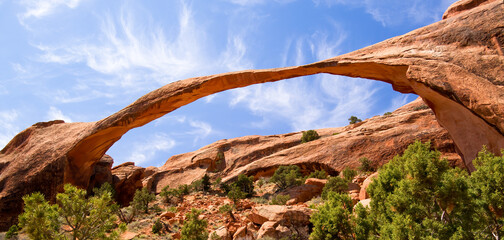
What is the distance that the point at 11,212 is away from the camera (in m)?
14.9

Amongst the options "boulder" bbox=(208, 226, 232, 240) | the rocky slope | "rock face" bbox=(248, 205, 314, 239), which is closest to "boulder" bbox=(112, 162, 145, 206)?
the rocky slope

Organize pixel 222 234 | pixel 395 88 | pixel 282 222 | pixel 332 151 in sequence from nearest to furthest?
pixel 282 222 → pixel 222 234 → pixel 395 88 → pixel 332 151

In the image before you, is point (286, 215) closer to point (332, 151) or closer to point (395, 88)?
point (395, 88)

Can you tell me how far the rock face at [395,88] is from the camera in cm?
962

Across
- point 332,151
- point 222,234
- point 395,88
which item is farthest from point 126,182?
point 395,88

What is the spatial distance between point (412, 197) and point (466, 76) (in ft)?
15.7

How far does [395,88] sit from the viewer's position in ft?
47.5

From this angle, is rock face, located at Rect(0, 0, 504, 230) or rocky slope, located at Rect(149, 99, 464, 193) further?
rocky slope, located at Rect(149, 99, 464, 193)

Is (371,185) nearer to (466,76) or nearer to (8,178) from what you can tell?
(466,76)

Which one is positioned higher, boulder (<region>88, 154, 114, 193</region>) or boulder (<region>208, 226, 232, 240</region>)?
boulder (<region>88, 154, 114, 193</region>)

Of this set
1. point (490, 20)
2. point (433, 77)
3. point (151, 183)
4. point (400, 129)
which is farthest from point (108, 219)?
Result: point (151, 183)

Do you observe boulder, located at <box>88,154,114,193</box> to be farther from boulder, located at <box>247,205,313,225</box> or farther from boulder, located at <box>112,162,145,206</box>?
boulder, located at <box>247,205,313,225</box>

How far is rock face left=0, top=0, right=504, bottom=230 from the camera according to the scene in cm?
962

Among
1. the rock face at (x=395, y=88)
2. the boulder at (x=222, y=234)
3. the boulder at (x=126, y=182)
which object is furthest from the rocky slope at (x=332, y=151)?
the boulder at (x=222, y=234)
